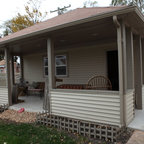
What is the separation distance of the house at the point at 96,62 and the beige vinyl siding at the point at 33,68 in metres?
1.34

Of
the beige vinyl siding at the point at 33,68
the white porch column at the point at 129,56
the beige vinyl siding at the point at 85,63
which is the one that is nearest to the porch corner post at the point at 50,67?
the white porch column at the point at 129,56

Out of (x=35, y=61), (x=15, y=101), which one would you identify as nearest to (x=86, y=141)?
(x=15, y=101)

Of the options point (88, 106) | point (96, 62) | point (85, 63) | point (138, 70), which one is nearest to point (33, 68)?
point (85, 63)

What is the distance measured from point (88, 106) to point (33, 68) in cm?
578

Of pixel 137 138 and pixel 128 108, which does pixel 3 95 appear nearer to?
pixel 128 108

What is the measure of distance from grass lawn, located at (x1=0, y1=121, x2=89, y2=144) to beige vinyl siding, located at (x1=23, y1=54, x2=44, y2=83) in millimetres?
4686

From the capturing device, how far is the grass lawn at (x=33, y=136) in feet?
9.92

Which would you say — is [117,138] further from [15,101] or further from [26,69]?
[26,69]

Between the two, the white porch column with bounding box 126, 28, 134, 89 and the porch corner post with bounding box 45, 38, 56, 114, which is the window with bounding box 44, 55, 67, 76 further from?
the white porch column with bounding box 126, 28, 134, 89

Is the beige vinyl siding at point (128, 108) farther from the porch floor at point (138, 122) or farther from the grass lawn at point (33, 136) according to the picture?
the grass lawn at point (33, 136)

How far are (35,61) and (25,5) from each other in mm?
13913

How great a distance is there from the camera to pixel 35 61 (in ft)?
28.3

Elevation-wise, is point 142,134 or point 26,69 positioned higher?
point 26,69

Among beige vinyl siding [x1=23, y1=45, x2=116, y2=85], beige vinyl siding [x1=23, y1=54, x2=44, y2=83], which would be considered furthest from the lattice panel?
beige vinyl siding [x1=23, y1=54, x2=44, y2=83]
